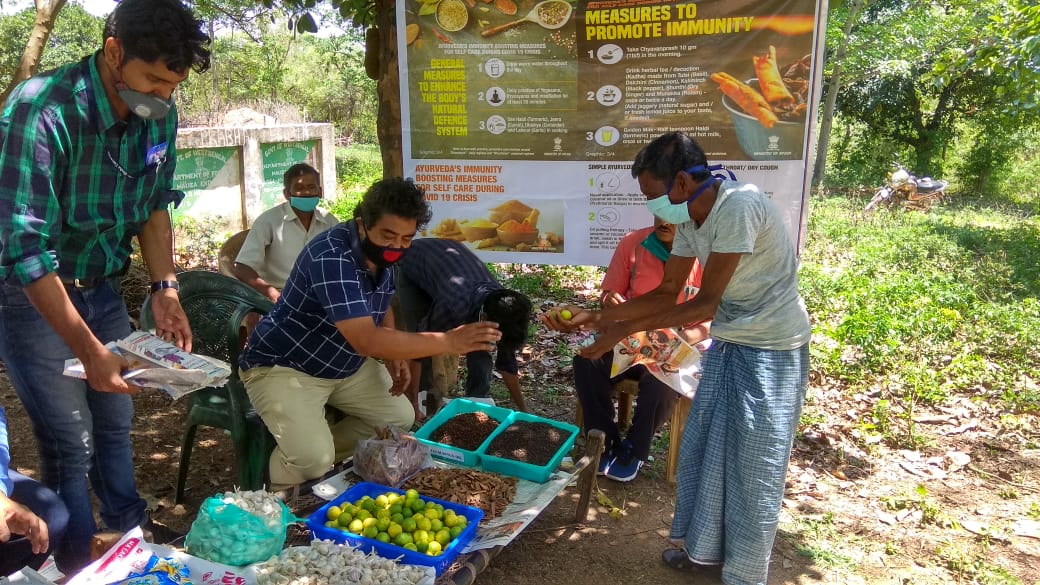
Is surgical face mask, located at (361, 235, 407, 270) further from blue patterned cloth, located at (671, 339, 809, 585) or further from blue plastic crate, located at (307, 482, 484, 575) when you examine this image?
blue patterned cloth, located at (671, 339, 809, 585)

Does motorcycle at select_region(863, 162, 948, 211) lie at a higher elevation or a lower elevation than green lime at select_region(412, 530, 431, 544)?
higher

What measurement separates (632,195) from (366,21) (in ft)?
7.54

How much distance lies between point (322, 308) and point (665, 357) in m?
1.75

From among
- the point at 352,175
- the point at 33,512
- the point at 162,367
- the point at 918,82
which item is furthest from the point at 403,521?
the point at 918,82

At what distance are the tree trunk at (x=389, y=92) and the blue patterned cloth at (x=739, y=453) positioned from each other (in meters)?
2.59

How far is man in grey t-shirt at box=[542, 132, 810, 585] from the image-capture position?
2793 millimetres

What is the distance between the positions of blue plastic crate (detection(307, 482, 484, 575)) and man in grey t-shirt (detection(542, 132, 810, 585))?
955mm

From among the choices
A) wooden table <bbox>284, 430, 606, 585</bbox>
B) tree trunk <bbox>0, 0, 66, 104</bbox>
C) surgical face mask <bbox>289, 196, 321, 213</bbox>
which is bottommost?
wooden table <bbox>284, 430, 606, 585</bbox>

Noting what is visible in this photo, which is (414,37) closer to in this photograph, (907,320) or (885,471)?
(885,471)

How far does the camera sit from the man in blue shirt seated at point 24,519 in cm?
193

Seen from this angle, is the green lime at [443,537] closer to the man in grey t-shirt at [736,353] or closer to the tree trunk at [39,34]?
the man in grey t-shirt at [736,353]

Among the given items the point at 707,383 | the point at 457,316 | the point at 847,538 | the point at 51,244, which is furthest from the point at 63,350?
the point at 847,538

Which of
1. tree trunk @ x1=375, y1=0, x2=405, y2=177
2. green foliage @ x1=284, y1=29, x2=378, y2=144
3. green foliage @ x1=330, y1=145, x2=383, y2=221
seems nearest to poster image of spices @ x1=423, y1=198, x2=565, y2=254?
tree trunk @ x1=375, y1=0, x2=405, y2=177

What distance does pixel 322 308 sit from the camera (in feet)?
10.1
